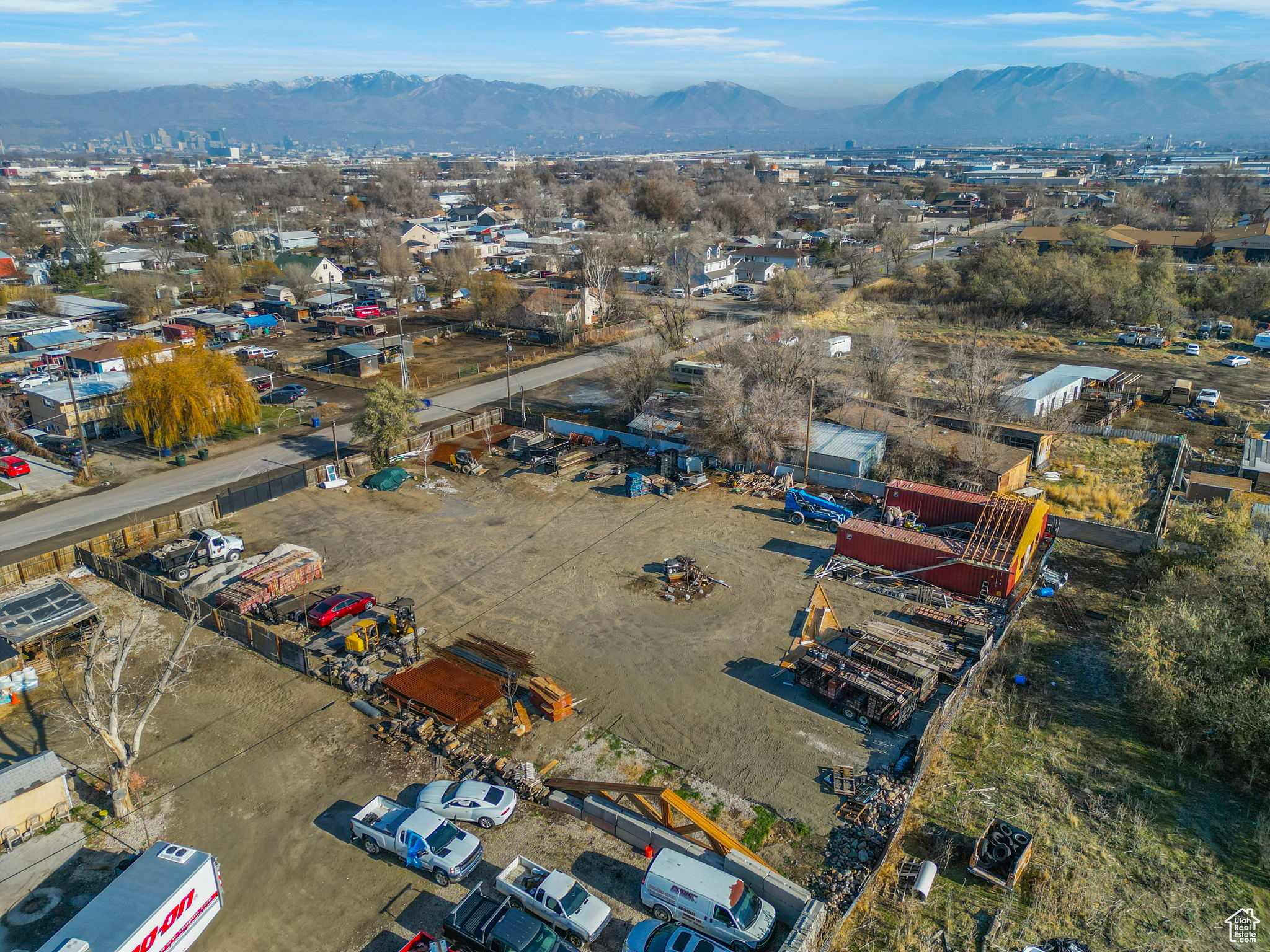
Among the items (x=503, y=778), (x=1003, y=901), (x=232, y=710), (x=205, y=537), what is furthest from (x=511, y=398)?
(x=1003, y=901)

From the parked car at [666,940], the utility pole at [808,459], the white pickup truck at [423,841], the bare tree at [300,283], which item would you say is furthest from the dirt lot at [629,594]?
the bare tree at [300,283]

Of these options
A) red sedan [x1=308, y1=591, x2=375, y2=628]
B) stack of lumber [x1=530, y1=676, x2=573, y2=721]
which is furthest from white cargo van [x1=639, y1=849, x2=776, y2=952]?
red sedan [x1=308, y1=591, x2=375, y2=628]

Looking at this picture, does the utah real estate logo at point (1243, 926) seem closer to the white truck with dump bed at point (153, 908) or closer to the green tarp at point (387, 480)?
the white truck with dump bed at point (153, 908)

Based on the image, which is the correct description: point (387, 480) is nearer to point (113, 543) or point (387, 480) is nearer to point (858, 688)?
point (113, 543)

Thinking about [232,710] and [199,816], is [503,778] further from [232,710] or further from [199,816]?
[232,710]

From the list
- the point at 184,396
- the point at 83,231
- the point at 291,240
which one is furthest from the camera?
the point at 291,240

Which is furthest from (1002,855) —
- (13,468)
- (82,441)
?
(13,468)
